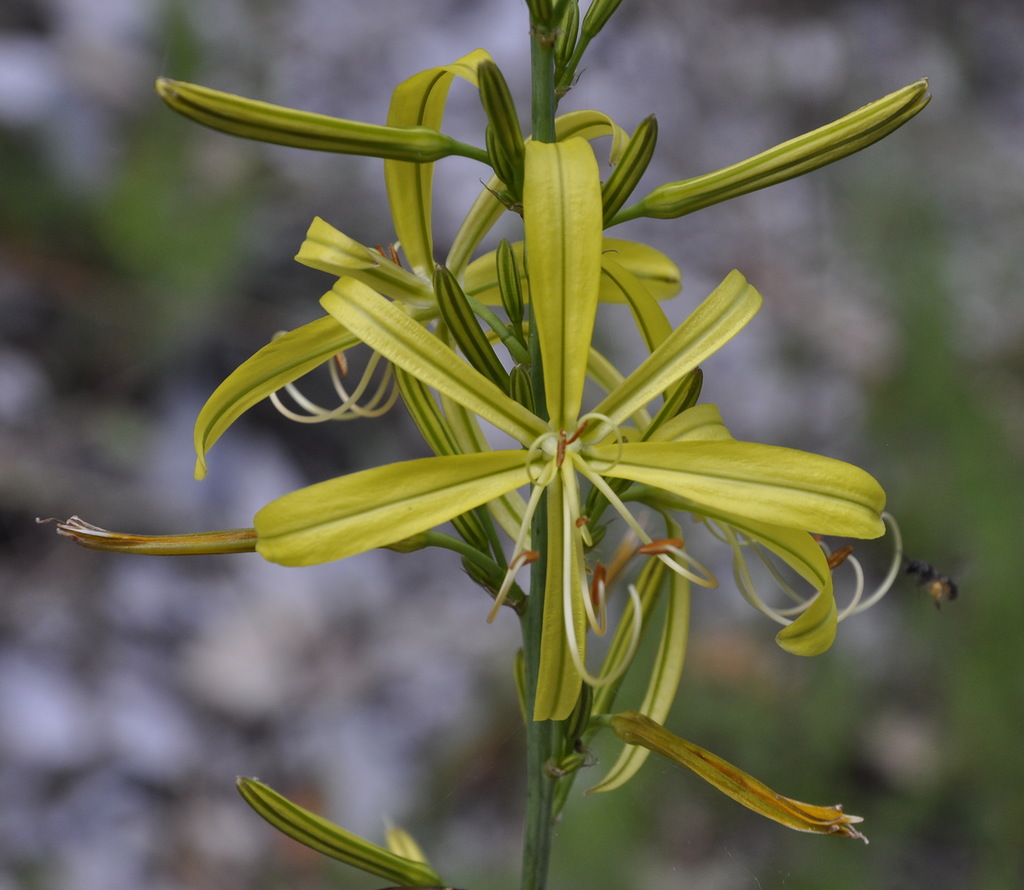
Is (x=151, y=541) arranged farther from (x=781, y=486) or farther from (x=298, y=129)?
(x=781, y=486)

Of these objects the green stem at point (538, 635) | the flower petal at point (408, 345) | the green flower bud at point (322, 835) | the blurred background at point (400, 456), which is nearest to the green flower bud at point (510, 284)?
the green stem at point (538, 635)

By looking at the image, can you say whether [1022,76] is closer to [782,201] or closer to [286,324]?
[782,201]

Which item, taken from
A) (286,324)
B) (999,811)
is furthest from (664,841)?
(286,324)

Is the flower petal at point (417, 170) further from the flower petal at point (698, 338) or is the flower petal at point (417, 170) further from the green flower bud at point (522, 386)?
the flower petal at point (698, 338)

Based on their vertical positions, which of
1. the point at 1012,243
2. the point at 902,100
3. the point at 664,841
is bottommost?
the point at 664,841

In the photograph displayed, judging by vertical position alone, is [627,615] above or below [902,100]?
below

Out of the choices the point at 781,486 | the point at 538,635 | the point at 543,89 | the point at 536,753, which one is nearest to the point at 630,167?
the point at 543,89
